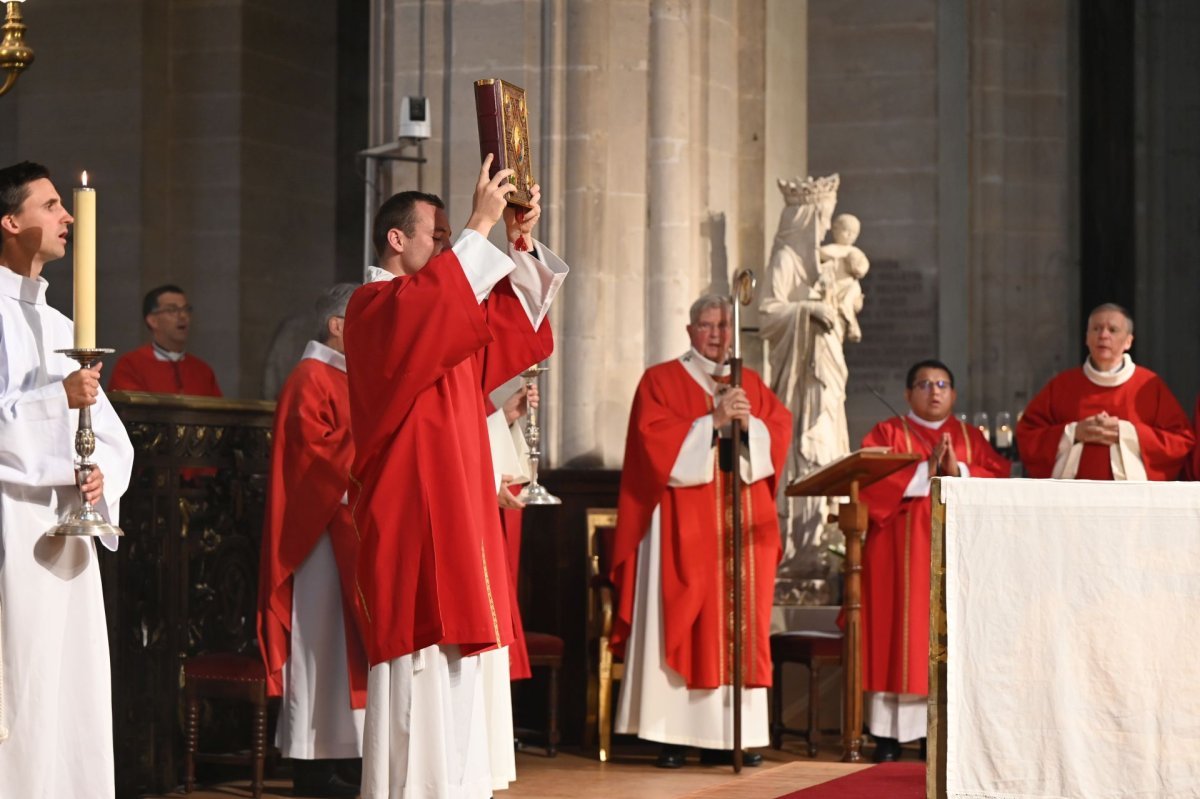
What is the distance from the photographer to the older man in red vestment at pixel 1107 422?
8500 millimetres

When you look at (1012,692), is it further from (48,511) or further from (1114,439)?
(1114,439)

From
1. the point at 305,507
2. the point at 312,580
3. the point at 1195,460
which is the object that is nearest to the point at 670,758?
the point at 312,580

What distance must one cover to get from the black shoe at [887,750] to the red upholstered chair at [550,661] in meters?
1.48

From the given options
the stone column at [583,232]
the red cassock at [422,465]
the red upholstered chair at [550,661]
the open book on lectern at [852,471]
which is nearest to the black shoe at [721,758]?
the red upholstered chair at [550,661]

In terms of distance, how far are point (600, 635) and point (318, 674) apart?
1955 mm

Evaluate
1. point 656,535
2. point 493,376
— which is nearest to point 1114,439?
point 656,535

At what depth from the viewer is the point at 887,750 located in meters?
8.69

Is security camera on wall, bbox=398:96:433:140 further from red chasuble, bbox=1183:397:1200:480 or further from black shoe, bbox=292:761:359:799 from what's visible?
red chasuble, bbox=1183:397:1200:480

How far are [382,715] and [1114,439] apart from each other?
15.5 ft

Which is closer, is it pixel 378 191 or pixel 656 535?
pixel 656 535

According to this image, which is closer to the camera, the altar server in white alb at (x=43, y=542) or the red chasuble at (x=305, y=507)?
the altar server in white alb at (x=43, y=542)

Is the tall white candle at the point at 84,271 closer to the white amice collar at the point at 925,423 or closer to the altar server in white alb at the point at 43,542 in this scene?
the altar server in white alb at the point at 43,542

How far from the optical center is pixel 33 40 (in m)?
13.0

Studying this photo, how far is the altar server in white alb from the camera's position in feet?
15.9
